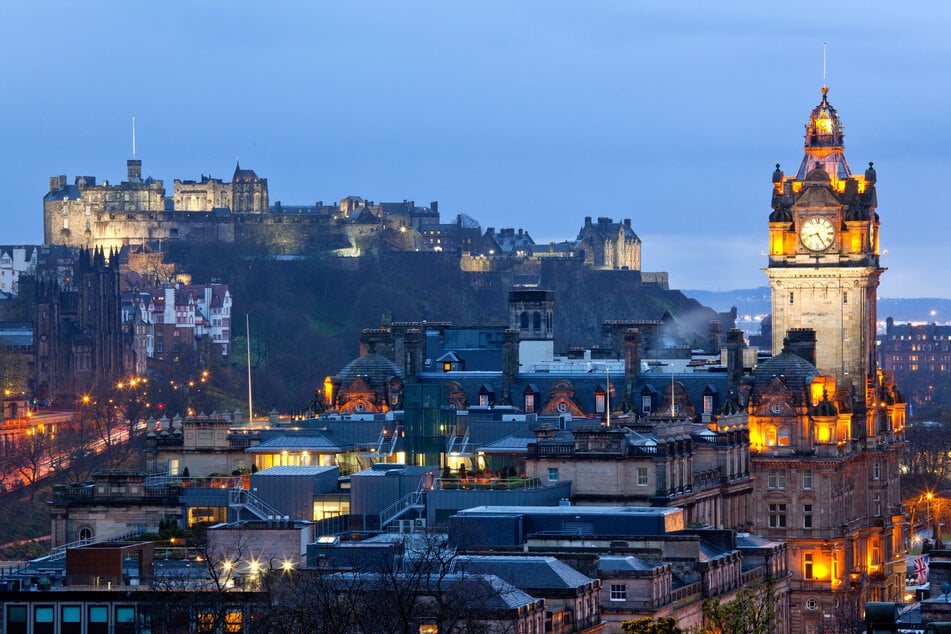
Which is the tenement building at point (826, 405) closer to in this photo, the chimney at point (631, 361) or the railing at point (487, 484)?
the chimney at point (631, 361)

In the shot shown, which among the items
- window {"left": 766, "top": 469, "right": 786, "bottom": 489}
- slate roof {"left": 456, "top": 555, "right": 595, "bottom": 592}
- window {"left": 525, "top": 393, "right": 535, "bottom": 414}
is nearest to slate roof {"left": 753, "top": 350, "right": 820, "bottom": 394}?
window {"left": 766, "top": 469, "right": 786, "bottom": 489}

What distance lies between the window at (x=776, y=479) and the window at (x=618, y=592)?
183 ft

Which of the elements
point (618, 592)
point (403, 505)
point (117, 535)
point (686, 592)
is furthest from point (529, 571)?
point (117, 535)

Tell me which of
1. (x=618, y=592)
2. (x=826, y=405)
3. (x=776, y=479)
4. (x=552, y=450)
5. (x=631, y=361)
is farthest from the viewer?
(x=826, y=405)

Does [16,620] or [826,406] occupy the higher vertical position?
[826,406]

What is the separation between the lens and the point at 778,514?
486 feet

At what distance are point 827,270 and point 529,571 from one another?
2917 inches

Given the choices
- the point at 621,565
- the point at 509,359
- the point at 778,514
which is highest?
the point at 509,359

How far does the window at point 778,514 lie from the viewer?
148m

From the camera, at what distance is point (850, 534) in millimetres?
149125

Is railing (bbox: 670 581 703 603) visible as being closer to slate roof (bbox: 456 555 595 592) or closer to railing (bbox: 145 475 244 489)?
slate roof (bbox: 456 555 595 592)

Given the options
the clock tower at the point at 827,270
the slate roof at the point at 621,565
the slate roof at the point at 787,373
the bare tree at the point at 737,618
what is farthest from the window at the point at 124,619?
the clock tower at the point at 827,270

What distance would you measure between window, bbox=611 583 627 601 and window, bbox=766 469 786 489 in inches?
2190

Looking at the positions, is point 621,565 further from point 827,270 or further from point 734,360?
point 827,270
